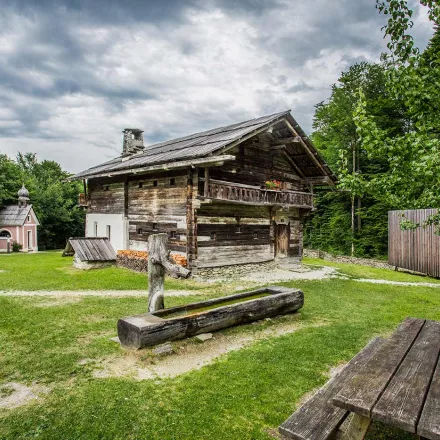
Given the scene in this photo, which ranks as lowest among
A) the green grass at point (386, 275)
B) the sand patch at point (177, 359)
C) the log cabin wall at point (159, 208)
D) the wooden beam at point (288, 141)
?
the green grass at point (386, 275)

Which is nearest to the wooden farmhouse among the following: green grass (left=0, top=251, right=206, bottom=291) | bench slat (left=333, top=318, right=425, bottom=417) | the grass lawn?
green grass (left=0, top=251, right=206, bottom=291)

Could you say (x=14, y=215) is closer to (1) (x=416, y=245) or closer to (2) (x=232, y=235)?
(2) (x=232, y=235)

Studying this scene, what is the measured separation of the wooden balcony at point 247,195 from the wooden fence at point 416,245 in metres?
4.92

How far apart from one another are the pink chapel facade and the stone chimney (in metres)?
14.1

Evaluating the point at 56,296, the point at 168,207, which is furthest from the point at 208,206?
the point at 56,296

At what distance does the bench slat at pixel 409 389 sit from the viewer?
2570 mm

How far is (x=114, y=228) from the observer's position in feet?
60.1

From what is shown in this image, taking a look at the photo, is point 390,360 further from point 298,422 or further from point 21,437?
point 21,437

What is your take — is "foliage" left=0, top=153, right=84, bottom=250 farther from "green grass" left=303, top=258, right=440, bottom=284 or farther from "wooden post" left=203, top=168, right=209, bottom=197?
"green grass" left=303, top=258, right=440, bottom=284

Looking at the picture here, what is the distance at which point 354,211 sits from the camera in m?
27.3

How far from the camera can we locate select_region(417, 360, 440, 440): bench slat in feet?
7.99

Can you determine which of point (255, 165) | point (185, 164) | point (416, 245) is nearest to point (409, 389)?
point (185, 164)

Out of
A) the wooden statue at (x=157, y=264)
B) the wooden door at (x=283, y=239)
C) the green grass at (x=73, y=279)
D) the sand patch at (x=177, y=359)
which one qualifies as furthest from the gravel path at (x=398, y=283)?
the wooden statue at (x=157, y=264)

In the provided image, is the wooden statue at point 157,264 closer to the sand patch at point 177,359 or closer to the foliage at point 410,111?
the sand patch at point 177,359
